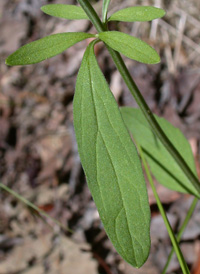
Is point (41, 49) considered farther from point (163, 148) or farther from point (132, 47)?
point (163, 148)

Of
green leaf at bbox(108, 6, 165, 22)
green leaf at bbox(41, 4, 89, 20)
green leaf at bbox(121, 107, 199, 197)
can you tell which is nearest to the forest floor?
green leaf at bbox(121, 107, 199, 197)

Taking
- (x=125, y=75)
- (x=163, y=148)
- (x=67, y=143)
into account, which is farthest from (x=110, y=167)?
(x=67, y=143)

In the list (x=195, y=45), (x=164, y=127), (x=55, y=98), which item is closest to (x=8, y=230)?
(x=55, y=98)

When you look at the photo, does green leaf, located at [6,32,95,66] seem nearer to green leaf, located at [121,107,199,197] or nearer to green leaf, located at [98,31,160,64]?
green leaf, located at [98,31,160,64]

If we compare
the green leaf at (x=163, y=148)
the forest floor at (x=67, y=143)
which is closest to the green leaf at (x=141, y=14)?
the green leaf at (x=163, y=148)

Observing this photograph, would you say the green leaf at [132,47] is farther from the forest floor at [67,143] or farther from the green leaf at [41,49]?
the forest floor at [67,143]

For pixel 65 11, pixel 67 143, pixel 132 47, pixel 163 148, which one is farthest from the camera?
pixel 67 143
